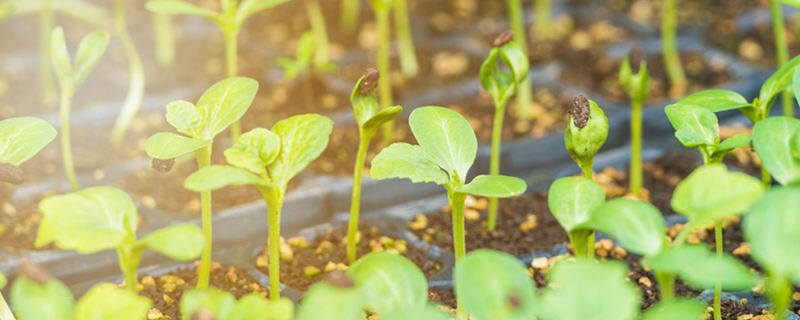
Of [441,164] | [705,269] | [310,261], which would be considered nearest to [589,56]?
[310,261]

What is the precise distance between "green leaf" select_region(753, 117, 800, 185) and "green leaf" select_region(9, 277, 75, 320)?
428 mm

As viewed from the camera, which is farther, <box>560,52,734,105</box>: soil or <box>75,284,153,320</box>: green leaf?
<box>560,52,734,105</box>: soil

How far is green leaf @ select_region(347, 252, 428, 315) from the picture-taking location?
0.51m

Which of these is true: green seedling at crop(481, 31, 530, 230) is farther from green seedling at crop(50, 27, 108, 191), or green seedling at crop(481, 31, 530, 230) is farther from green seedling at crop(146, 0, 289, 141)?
green seedling at crop(50, 27, 108, 191)

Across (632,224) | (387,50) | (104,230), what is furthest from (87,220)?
(387,50)

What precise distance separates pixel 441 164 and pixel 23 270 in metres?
0.31

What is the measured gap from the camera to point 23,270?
1.49 ft

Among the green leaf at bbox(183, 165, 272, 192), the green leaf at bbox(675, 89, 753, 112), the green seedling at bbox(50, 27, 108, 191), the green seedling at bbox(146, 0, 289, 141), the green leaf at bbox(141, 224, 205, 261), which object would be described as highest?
the green seedling at bbox(146, 0, 289, 141)

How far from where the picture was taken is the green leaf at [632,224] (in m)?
0.48

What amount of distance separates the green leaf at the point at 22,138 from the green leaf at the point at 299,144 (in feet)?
0.55

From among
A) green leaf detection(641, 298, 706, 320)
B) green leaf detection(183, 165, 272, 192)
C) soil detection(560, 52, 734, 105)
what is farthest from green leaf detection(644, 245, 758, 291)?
soil detection(560, 52, 734, 105)

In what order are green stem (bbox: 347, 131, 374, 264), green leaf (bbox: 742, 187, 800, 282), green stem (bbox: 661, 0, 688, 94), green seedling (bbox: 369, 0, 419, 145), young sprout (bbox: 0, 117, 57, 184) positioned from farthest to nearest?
1. green stem (bbox: 661, 0, 688, 94)
2. green seedling (bbox: 369, 0, 419, 145)
3. green stem (bbox: 347, 131, 374, 264)
4. young sprout (bbox: 0, 117, 57, 184)
5. green leaf (bbox: 742, 187, 800, 282)

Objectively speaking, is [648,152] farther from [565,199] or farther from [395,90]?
[565,199]

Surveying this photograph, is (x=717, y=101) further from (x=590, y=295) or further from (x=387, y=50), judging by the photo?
(x=387, y=50)
